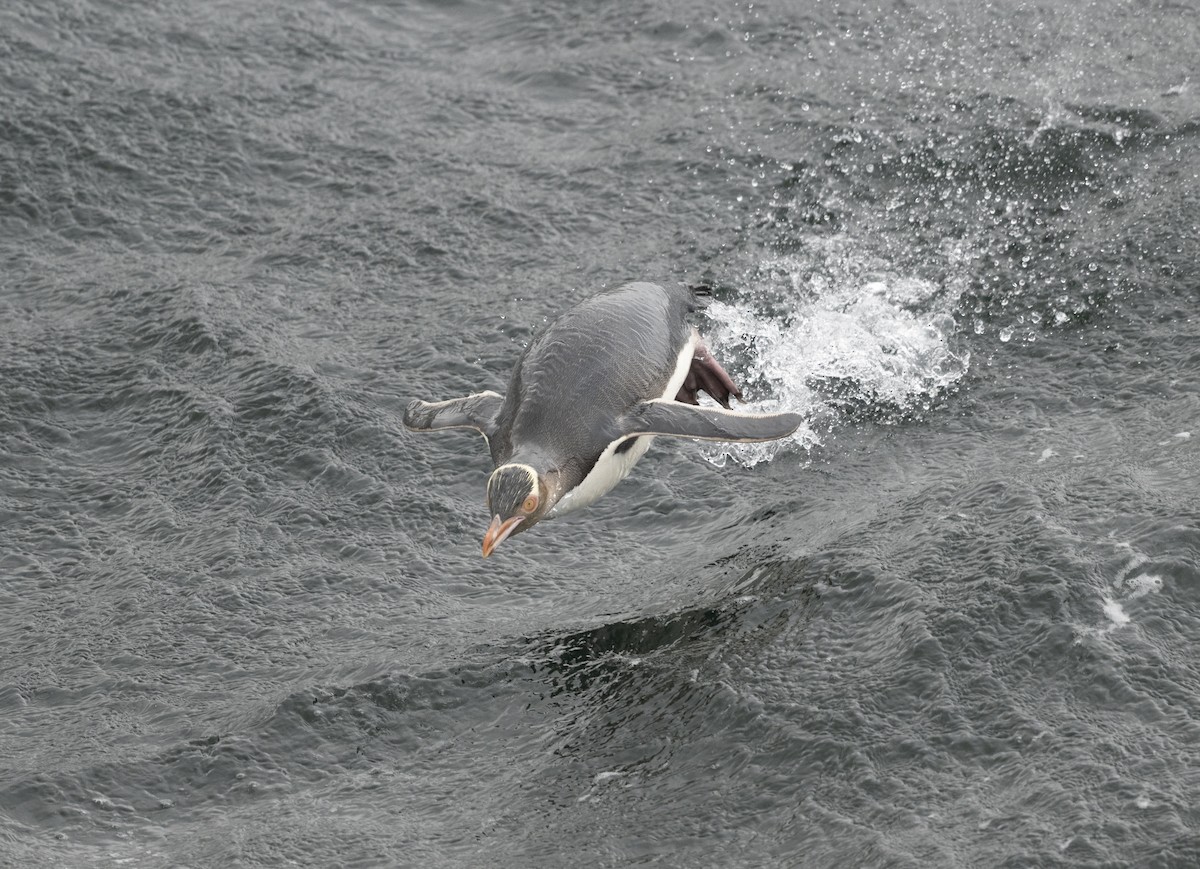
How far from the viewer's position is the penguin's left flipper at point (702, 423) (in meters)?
6.60

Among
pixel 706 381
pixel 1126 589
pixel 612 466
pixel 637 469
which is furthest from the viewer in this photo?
pixel 637 469

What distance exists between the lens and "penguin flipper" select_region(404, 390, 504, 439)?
22.6 feet

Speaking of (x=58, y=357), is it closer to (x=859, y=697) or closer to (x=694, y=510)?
(x=694, y=510)

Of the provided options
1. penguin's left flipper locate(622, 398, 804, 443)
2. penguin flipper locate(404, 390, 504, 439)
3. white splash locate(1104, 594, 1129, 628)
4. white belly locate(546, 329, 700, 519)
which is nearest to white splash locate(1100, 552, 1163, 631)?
white splash locate(1104, 594, 1129, 628)

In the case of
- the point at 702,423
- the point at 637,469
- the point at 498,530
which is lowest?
the point at 637,469

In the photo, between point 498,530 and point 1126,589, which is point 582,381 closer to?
point 498,530

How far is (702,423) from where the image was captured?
661 centimetres

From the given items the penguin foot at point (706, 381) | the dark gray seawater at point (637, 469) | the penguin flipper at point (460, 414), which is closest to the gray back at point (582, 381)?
the penguin flipper at point (460, 414)

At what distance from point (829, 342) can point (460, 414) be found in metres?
2.50

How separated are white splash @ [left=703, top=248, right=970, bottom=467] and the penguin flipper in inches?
58.1

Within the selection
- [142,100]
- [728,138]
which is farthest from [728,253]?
[142,100]

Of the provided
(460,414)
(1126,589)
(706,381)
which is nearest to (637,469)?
(706,381)

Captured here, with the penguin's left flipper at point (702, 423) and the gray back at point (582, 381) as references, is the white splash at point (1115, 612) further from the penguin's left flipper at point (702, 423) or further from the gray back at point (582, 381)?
the gray back at point (582, 381)

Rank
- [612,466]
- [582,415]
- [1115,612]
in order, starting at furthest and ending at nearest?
[612,466]
[582,415]
[1115,612]
